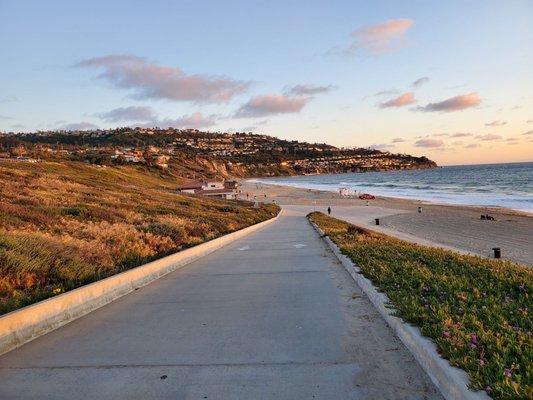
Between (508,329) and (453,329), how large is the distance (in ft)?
2.19

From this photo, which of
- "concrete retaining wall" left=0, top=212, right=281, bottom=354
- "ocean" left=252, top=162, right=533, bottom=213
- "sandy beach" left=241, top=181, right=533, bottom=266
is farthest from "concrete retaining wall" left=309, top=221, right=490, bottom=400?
"ocean" left=252, top=162, right=533, bottom=213

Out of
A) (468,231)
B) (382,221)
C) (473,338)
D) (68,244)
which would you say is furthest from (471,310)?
(382,221)

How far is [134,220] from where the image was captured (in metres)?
17.9

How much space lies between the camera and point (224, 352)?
532 cm

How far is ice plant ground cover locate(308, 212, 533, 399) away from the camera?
4012 mm

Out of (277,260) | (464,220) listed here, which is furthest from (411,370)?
(464,220)

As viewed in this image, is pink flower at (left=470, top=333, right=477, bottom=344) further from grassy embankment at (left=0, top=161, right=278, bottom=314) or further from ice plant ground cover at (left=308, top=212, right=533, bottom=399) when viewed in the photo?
grassy embankment at (left=0, top=161, right=278, bottom=314)

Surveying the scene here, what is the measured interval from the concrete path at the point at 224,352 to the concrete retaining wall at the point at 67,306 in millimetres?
183

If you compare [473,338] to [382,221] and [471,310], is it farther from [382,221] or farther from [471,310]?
[382,221]

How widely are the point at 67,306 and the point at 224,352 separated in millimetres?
2982

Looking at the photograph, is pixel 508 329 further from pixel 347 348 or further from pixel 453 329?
pixel 347 348

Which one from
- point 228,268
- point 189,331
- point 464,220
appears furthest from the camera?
point 464,220

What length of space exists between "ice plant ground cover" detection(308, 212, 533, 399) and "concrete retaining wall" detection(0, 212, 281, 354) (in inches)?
182

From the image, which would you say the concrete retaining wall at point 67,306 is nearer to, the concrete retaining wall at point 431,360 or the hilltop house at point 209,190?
the concrete retaining wall at point 431,360
